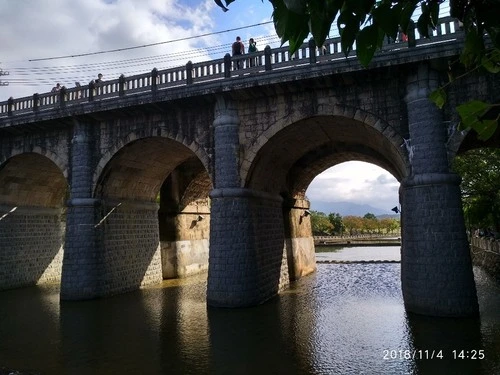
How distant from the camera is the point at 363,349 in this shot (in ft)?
32.1

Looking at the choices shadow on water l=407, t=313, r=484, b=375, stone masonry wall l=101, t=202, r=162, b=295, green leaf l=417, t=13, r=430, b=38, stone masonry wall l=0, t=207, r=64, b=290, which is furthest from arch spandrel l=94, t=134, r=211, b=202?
green leaf l=417, t=13, r=430, b=38

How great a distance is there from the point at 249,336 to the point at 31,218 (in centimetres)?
1580

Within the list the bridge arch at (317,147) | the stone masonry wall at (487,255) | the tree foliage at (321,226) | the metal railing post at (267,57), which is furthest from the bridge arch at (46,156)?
the tree foliage at (321,226)

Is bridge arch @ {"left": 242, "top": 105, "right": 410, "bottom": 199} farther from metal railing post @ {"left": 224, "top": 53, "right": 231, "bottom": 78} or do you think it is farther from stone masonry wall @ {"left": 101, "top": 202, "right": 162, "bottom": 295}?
stone masonry wall @ {"left": 101, "top": 202, "right": 162, "bottom": 295}

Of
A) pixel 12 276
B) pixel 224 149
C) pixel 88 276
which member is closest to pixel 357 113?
pixel 224 149

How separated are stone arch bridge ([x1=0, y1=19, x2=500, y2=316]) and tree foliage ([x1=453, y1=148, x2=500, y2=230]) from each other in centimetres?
425

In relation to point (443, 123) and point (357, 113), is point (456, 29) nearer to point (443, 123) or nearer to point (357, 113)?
point (443, 123)

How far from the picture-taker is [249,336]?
11.2 m

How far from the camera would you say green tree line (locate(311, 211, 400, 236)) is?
81.2 metres

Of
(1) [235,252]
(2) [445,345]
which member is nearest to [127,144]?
(1) [235,252]

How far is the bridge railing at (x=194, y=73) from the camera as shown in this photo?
13.8m

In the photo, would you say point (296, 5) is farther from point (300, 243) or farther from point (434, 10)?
point (300, 243)

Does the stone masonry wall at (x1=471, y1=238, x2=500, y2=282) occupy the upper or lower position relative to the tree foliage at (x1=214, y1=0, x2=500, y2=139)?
lower

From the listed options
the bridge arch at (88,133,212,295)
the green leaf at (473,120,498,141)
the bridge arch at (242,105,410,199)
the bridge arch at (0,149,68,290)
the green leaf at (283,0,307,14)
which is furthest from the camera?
the bridge arch at (0,149,68,290)
